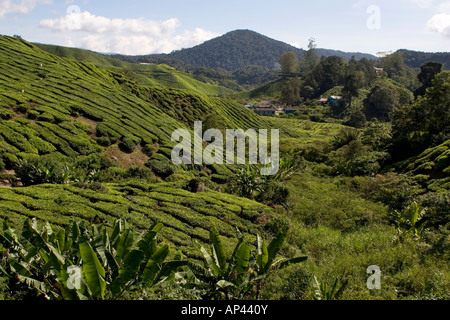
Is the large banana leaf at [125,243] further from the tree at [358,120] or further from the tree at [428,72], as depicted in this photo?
the tree at [428,72]

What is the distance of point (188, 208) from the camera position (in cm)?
1347

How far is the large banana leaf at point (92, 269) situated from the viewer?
15.3 feet

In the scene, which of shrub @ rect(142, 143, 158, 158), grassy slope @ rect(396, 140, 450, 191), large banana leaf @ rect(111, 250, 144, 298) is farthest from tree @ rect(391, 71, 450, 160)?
large banana leaf @ rect(111, 250, 144, 298)

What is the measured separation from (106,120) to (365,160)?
73.2ft

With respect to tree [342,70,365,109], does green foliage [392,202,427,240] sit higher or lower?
lower

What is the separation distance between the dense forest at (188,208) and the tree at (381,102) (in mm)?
49661

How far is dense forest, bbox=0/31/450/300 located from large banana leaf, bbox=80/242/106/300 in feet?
0.06

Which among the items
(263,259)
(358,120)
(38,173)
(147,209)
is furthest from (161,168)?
(358,120)

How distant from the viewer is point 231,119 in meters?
54.5

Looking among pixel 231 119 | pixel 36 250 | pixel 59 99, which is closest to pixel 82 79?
pixel 59 99

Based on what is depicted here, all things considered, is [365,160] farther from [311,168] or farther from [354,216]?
[354,216]

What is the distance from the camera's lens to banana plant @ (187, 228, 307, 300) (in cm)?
589

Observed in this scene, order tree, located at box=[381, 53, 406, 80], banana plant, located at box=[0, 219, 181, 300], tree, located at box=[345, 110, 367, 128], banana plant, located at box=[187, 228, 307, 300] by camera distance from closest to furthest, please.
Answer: banana plant, located at box=[0, 219, 181, 300] → banana plant, located at box=[187, 228, 307, 300] → tree, located at box=[345, 110, 367, 128] → tree, located at box=[381, 53, 406, 80]

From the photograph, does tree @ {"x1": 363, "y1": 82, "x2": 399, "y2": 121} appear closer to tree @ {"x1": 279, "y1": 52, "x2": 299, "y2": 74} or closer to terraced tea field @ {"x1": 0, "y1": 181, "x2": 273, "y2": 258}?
tree @ {"x1": 279, "y1": 52, "x2": 299, "y2": 74}
